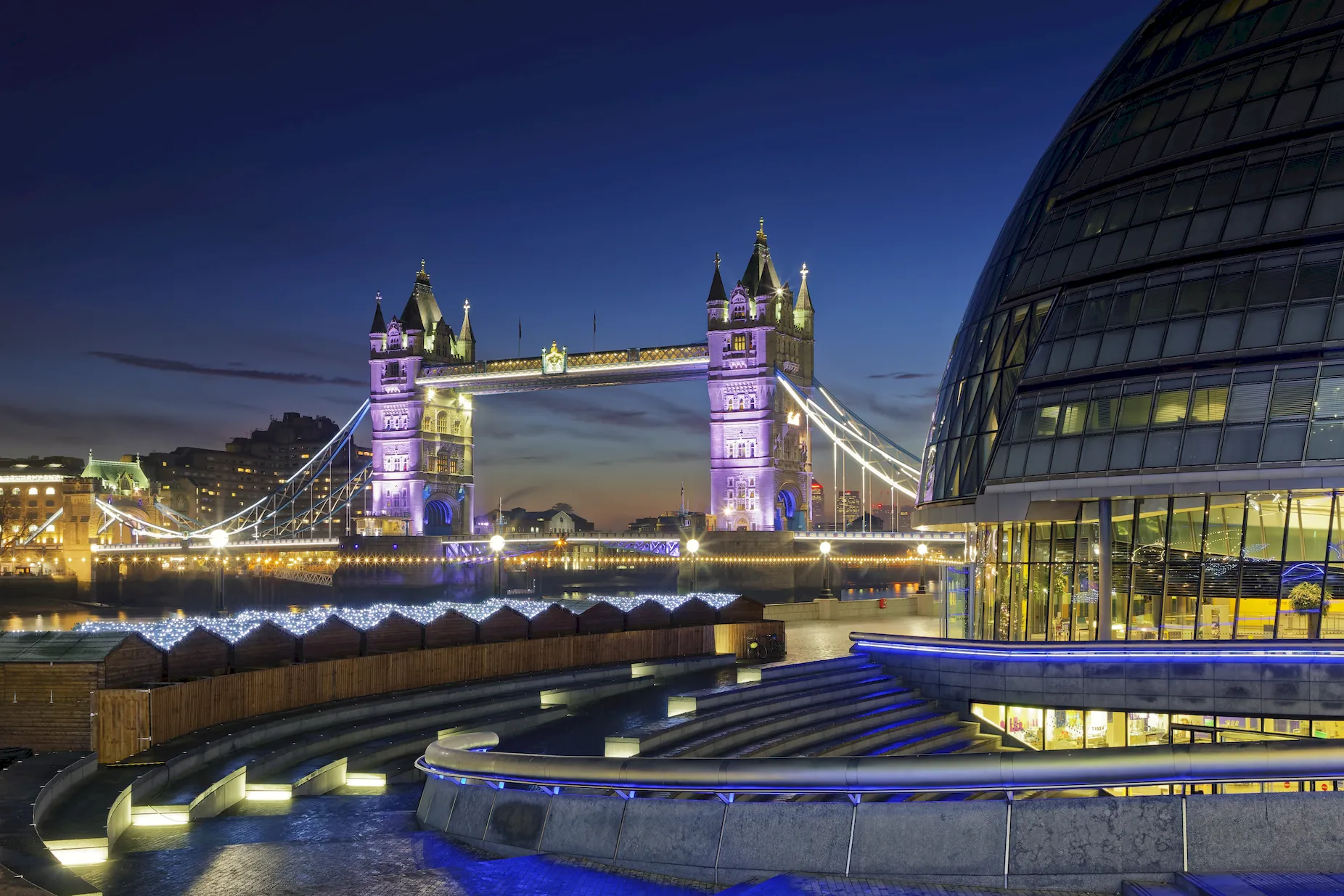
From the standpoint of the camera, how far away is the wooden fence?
2036 cm

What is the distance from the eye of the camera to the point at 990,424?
29531 millimetres

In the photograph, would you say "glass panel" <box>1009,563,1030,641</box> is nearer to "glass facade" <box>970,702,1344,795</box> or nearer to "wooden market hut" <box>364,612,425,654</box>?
"glass facade" <box>970,702,1344,795</box>

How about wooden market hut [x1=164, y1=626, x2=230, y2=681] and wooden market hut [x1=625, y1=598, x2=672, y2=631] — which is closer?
wooden market hut [x1=164, y1=626, x2=230, y2=681]

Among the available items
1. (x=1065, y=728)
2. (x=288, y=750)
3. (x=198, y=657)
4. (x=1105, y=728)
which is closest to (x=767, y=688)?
(x=1065, y=728)

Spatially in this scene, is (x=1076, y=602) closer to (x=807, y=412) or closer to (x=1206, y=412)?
(x=1206, y=412)

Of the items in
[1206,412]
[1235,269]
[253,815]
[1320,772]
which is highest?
[1235,269]

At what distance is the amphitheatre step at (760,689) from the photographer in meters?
22.0

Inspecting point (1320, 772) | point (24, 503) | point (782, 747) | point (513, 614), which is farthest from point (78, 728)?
point (24, 503)

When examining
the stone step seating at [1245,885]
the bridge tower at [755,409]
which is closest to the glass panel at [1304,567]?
the stone step seating at [1245,885]

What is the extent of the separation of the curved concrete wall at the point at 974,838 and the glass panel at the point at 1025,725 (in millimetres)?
13057

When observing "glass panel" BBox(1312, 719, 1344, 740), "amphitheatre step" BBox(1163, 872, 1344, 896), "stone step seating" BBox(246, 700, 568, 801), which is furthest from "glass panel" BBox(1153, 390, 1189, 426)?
"amphitheatre step" BBox(1163, 872, 1344, 896)

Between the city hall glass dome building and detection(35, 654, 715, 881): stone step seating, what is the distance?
1117 cm

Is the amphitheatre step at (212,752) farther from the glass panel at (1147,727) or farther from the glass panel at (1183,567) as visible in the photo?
the glass panel at (1183,567)

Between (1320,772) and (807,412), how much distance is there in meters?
113
